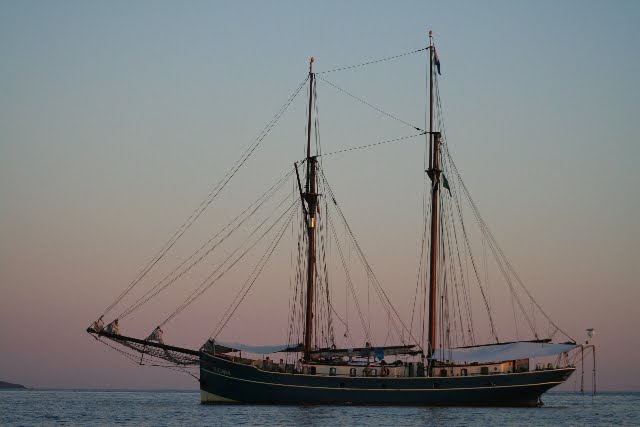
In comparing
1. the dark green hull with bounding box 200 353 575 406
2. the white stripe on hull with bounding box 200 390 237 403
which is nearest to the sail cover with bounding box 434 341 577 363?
the dark green hull with bounding box 200 353 575 406

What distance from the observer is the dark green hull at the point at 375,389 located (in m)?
89.1

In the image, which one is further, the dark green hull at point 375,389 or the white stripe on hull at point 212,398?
the white stripe on hull at point 212,398

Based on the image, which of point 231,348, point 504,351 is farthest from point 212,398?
point 504,351

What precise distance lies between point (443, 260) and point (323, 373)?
16.2 metres

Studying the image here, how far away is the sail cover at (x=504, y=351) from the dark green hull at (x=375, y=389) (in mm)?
1721

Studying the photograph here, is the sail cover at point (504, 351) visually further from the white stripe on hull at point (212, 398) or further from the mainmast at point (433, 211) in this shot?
the white stripe on hull at point (212, 398)

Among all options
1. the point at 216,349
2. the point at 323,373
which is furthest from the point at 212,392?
the point at 323,373

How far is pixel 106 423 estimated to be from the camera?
264 ft

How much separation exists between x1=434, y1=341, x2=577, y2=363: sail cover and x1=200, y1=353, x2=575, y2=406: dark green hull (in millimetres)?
1721

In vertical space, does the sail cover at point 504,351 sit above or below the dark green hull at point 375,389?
above

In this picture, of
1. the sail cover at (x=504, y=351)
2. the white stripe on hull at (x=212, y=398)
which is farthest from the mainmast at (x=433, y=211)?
the white stripe on hull at (x=212, y=398)

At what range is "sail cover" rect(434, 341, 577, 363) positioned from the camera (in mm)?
89875

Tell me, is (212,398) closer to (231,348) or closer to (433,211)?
(231,348)

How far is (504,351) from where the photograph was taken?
91000 millimetres
